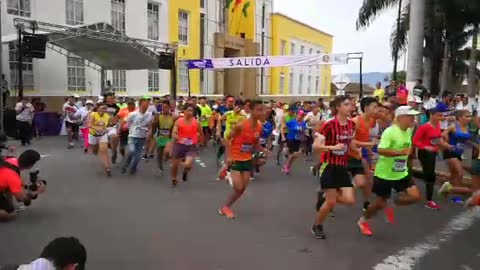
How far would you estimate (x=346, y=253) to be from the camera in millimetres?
5660

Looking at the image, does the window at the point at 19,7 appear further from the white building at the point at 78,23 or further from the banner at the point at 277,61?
the banner at the point at 277,61

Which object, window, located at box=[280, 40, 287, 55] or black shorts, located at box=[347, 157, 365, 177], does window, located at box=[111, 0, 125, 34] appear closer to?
window, located at box=[280, 40, 287, 55]

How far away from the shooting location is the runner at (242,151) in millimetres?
7293

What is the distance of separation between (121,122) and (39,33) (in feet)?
30.9

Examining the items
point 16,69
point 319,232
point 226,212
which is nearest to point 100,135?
point 226,212

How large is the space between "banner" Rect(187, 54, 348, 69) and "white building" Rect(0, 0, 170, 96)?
4.67 metres

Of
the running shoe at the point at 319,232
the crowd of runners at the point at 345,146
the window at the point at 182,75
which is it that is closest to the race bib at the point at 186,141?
the crowd of runners at the point at 345,146

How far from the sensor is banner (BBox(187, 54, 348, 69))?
67.7 feet

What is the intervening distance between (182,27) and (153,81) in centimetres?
493

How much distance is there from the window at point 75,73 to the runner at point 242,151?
1835 centimetres

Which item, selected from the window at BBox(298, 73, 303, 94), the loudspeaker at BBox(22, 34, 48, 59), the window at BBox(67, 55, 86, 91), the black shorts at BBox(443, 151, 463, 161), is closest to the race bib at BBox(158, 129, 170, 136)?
the black shorts at BBox(443, 151, 463, 161)

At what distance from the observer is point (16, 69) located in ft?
69.3

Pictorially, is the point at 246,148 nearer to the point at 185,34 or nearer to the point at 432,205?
the point at 432,205

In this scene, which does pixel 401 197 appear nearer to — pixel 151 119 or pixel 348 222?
pixel 348 222
